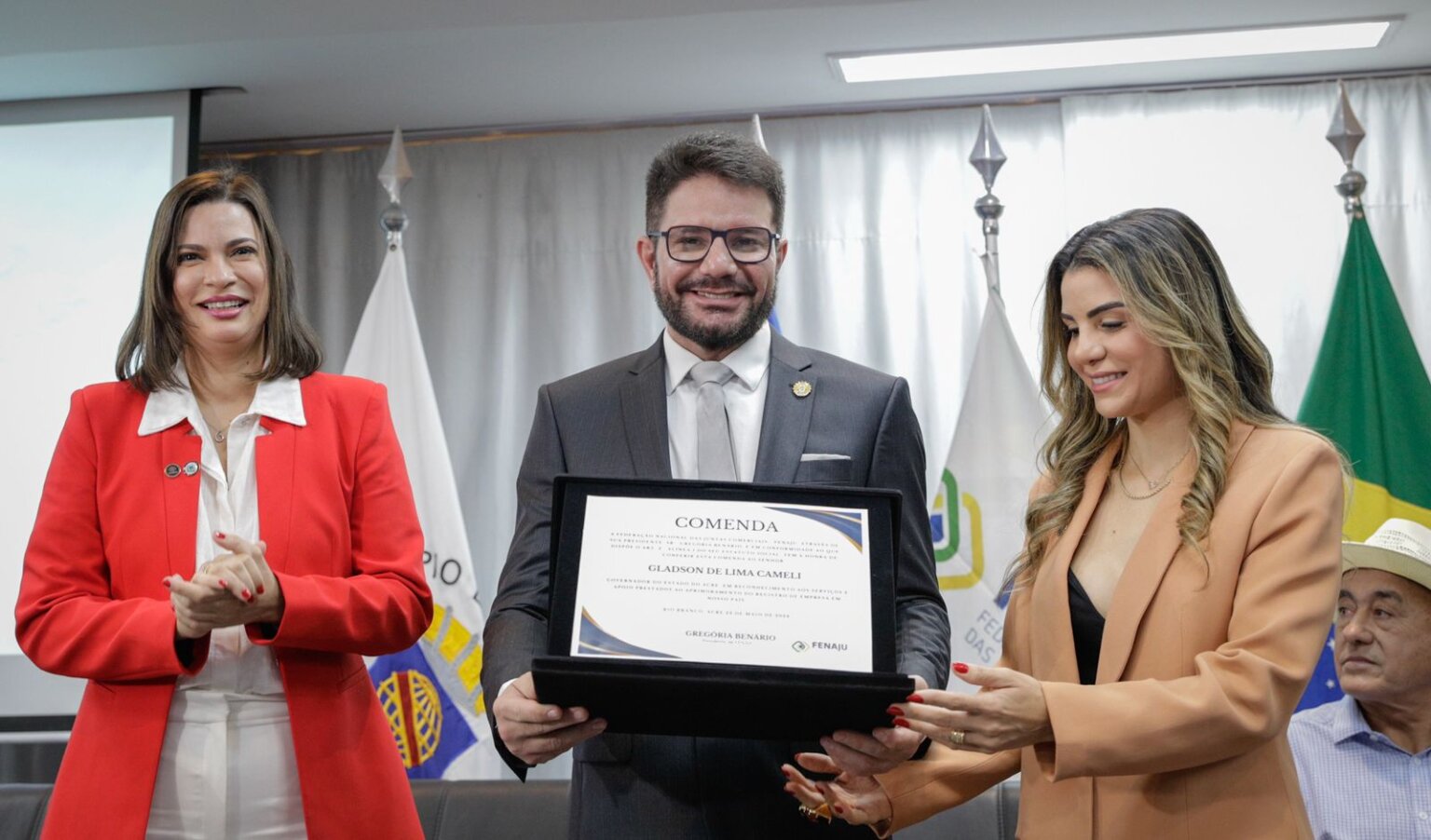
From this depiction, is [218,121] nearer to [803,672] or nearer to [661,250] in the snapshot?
[661,250]

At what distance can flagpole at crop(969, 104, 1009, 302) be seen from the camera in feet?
14.3

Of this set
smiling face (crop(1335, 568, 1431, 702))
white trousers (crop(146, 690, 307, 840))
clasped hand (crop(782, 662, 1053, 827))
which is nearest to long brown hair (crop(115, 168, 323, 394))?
white trousers (crop(146, 690, 307, 840))

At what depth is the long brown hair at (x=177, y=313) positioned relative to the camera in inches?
95.5

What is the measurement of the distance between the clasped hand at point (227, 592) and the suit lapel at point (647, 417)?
0.59 meters

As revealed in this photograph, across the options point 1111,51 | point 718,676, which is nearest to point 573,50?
point 1111,51

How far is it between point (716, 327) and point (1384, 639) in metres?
1.68

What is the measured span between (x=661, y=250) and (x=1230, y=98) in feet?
10.8

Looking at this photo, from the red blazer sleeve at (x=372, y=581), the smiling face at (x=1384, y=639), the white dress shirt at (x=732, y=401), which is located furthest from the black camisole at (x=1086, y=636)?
the smiling face at (x=1384, y=639)

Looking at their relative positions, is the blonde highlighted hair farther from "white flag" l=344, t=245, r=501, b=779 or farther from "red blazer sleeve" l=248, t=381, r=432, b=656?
"white flag" l=344, t=245, r=501, b=779

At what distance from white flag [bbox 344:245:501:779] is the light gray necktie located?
2151mm

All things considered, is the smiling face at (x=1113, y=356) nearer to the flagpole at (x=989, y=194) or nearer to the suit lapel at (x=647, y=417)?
the suit lapel at (x=647, y=417)

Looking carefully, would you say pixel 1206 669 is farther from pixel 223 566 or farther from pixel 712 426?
pixel 223 566

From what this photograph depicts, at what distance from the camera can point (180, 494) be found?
2.28m

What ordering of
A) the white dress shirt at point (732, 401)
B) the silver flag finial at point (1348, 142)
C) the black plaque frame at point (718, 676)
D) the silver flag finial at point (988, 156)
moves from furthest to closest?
the silver flag finial at point (988, 156), the silver flag finial at point (1348, 142), the white dress shirt at point (732, 401), the black plaque frame at point (718, 676)
